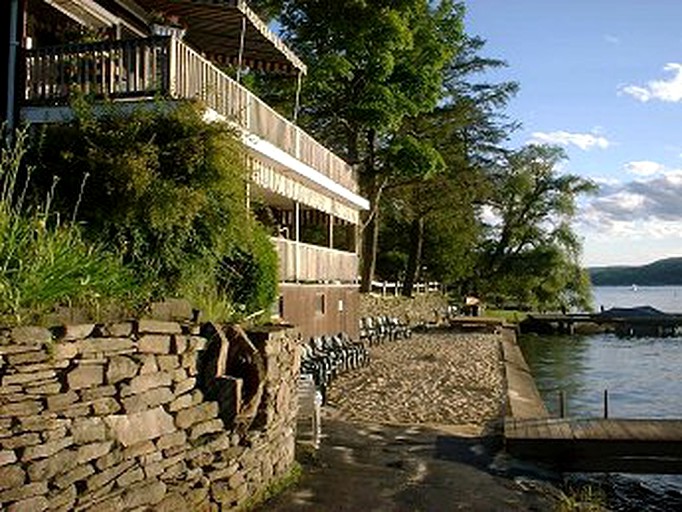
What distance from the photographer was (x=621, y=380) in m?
31.9

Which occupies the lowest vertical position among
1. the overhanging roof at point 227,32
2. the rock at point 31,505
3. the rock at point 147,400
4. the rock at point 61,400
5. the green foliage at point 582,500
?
the green foliage at point 582,500

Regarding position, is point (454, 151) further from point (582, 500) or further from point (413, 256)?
point (582, 500)

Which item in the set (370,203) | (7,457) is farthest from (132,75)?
(370,203)

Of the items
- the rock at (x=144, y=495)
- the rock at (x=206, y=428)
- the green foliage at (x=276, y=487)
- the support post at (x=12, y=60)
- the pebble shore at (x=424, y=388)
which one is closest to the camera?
the rock at (x=144, y=495)

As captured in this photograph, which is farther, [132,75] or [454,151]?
[454,151]

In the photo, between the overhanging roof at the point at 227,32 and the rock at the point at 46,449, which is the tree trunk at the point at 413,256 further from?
the rock at the point at 46,449

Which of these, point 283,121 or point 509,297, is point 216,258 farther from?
point 509,297

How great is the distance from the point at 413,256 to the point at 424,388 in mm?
30105

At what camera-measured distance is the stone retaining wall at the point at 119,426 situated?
6.09 meters

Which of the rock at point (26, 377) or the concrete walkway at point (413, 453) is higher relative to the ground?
the rock at point (26, 377)

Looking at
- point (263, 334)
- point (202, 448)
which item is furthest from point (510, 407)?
point (202, 448)

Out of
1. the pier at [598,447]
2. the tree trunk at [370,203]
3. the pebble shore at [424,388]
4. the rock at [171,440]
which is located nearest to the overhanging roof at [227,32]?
the pebble shore at [424,388]

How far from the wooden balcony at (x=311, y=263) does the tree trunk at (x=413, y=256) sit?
19276mm

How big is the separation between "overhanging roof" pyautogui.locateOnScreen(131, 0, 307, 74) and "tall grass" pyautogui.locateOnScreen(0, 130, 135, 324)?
8878 millimetres
